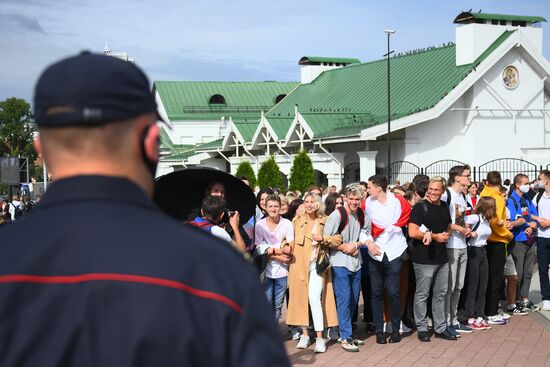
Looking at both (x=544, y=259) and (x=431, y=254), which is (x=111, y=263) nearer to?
(x=431, y=254)

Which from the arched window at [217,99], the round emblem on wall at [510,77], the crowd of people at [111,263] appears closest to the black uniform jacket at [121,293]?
the crowd of people at [111,263]

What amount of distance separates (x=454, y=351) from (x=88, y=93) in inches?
359

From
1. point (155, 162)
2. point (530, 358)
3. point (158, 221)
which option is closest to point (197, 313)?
point (158, 221)

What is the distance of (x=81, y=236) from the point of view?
72.6 inches

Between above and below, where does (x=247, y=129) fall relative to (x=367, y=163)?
above

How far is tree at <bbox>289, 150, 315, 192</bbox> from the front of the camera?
35844mm

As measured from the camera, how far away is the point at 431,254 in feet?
35.8

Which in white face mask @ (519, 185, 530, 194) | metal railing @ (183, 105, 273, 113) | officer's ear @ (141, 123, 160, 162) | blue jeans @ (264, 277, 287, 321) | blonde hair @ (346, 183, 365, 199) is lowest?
→ blue jeans @ (264, 277, 287, 321)

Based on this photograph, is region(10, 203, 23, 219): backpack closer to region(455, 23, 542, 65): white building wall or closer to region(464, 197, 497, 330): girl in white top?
region(464, 197, 497, 330): girl in white top

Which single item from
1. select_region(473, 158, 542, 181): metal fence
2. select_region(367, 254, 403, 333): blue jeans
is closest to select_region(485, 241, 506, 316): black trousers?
select_region(367, 254, 403, 333): blue jeans

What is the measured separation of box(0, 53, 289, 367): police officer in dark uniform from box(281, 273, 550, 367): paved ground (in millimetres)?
7949

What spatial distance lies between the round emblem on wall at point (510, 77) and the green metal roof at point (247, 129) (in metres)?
15.1

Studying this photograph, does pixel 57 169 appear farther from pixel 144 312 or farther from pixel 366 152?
pixel 366 152

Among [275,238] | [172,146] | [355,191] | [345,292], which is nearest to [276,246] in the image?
[275,238]
